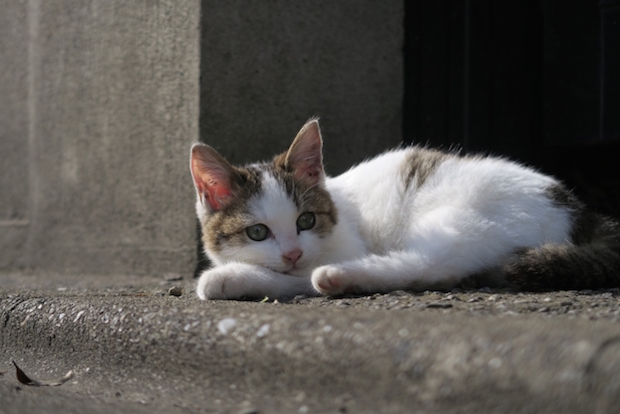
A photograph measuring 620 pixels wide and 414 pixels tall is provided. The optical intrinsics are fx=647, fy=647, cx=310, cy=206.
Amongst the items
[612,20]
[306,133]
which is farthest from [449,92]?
[306,133]

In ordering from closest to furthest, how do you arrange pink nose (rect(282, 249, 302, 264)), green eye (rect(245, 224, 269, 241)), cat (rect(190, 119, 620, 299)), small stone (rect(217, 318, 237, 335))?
small stone (rect(217, 318, 237, 335)) → cat (rect(190, 119, 620, 299)) → pink nose (rect(282, 249, 302, 264)) → green eye (rect(245, 224, 269, 241))

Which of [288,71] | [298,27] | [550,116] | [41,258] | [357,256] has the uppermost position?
[298,27]

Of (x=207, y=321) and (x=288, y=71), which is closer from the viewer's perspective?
(x=207, y=321)

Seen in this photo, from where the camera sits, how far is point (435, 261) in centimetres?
281

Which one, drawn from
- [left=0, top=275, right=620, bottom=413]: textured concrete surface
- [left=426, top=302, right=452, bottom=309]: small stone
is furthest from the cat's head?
[left=426, top=302, right=452, bottom=309]: small stone

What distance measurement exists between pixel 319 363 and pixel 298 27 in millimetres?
2968

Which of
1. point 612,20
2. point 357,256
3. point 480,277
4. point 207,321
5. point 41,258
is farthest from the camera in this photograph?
point 41,258

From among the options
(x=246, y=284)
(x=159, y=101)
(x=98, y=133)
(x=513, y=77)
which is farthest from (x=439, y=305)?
(x=98, y=133)

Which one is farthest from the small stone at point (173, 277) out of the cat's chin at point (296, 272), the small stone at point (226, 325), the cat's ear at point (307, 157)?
the small stone at point (226, 325)

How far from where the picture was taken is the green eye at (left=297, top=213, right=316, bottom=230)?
3091 millimetres

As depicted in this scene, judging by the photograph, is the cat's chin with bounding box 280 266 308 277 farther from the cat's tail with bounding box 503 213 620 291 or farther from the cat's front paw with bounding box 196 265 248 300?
the cat's tail with bounding box 503 213 620 291

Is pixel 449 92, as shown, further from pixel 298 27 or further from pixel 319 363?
pixel 319 363

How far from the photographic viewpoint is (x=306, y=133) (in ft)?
10.6

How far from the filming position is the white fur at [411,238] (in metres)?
2.78
